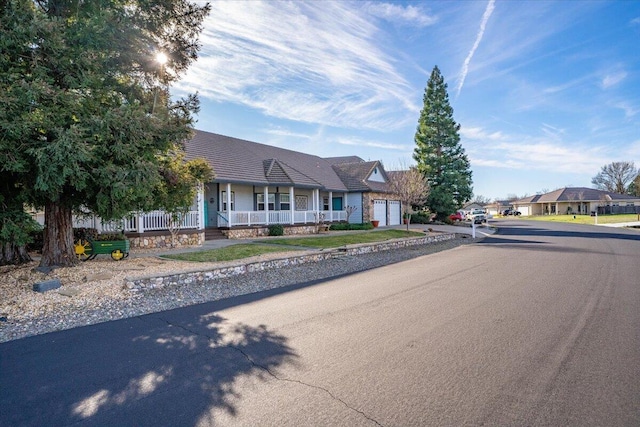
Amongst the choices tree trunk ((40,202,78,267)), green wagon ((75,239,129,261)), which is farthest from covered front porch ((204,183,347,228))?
tree trunk ((40,202,78,267))

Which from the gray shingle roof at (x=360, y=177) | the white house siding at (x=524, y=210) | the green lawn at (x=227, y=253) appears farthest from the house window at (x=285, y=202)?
the white house siding at (x=524, y=210)

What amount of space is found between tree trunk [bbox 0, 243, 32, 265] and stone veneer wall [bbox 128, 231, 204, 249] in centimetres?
356

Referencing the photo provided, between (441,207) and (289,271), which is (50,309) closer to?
(289,271)

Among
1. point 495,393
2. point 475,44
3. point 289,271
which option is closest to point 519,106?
point 475,44

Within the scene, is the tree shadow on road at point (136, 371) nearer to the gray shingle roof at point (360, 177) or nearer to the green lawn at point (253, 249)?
the green lawn at point (253, 249)

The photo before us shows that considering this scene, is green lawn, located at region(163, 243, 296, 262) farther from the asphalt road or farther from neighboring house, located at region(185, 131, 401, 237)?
the asphalt road

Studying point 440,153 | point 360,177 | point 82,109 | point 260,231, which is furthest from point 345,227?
point 82,109

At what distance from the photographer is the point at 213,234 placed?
18109 millimetres

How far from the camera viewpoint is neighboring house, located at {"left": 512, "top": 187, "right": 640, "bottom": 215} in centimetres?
6111

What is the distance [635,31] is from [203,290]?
63.7 feet

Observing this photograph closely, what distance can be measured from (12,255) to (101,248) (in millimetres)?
A: 2208

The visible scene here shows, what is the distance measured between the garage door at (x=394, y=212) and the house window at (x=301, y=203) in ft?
31.8

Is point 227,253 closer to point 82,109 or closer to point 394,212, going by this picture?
point 82,109

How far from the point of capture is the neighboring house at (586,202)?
61.1 metres
